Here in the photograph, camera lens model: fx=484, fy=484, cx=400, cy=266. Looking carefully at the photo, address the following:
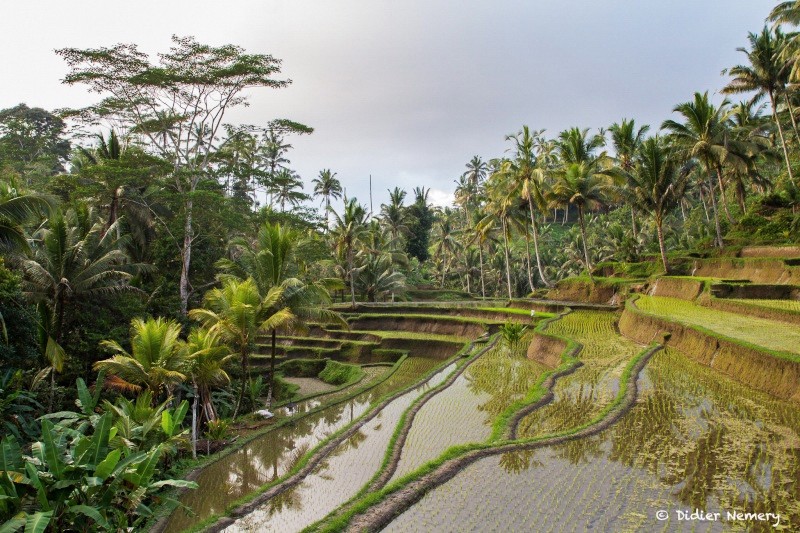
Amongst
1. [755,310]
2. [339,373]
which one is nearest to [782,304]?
[755,310]

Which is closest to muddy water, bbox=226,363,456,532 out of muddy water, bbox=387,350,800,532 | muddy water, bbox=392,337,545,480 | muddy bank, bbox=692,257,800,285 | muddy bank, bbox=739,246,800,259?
muddy water, bbox=392,337,545,480

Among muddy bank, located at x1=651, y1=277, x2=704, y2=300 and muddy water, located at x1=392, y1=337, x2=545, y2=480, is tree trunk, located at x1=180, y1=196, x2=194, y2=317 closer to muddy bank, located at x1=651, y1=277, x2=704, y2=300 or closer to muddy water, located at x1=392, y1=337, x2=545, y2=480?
muddy water, located at x1=392, y1=337, x2=545, y2=480

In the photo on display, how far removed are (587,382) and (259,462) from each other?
8096 mm

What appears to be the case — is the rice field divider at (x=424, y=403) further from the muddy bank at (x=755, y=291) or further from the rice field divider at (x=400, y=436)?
the muddy bank at (x=755, y=291)

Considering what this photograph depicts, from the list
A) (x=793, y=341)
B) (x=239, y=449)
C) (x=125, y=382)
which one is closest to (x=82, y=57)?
(x=125, y=382)

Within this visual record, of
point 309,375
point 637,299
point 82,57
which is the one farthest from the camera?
point 309,375

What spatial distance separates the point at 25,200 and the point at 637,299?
22446mm

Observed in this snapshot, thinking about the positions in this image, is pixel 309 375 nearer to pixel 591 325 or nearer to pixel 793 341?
pixel 591 325

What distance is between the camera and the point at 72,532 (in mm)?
6559

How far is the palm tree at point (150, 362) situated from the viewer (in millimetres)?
12016

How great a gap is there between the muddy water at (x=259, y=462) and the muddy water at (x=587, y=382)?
5469 mm

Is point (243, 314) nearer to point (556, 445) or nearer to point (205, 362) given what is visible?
point (205, 362)

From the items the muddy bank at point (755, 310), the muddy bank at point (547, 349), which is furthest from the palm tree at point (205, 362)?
the muddy bank at point (755, 310)

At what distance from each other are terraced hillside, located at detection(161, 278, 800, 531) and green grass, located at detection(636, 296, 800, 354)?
3.5 inches
